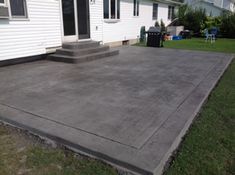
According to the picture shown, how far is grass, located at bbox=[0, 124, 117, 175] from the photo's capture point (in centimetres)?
217

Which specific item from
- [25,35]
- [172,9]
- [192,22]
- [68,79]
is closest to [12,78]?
[68,79]

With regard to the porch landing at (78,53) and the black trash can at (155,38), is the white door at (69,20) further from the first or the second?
the black trash can at (155,38)

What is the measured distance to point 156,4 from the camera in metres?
16.2

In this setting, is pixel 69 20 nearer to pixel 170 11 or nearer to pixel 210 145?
pixel 210 145

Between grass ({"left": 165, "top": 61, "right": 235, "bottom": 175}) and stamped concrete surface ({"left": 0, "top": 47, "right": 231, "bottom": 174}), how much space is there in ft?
0.44

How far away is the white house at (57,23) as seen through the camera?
6316mm

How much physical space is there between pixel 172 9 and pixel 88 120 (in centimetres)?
1937

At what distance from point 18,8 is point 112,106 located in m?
4.82

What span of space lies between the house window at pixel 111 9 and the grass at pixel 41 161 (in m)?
8.87

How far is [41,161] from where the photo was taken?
90.8 inches

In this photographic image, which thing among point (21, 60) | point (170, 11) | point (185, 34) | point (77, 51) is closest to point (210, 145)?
point (77, 51)

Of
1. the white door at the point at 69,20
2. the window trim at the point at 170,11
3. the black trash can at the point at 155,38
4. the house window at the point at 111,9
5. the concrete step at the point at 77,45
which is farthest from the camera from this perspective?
the window trim at the point at 170,11

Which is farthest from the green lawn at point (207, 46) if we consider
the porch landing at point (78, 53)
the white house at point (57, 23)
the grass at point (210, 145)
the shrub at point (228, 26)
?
the grass at point (210, 145)

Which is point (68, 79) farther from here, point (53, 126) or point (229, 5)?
point (229, 5)
